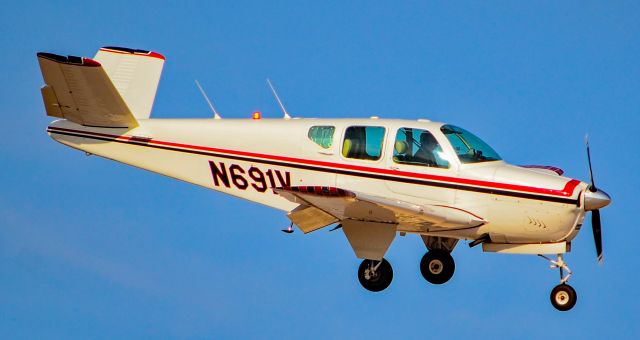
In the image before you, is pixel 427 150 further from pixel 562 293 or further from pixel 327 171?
pixel 562 293

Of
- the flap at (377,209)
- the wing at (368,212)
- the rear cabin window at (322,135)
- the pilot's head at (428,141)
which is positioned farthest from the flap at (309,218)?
the pilot's head at (428,141)

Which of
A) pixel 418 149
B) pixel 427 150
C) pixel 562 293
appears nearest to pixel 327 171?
pixel 418 149

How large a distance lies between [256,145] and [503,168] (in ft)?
14.3

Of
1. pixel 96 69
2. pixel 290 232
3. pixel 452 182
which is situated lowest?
pixel 290 232

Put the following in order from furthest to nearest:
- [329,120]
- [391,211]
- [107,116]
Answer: [107,116]
[329,120]
[391,211]

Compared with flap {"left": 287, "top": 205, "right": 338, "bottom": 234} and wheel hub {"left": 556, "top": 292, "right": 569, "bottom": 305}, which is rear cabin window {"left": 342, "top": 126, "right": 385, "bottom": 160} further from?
wheel hub {"left": 556, "top": 292, "right": 569, "bottom": 305}

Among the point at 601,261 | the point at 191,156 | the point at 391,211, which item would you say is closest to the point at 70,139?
the point at 191,156

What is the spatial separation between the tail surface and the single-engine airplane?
0.85 metres

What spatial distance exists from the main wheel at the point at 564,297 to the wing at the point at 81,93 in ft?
26.8

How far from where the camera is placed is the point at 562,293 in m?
18.8

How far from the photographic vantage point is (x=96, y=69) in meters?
19.8

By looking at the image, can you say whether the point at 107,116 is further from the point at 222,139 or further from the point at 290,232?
the point at 290,232

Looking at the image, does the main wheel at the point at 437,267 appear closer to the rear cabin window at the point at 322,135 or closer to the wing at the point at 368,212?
the wing at the point at 368,212

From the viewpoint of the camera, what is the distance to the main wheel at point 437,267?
1973cm
